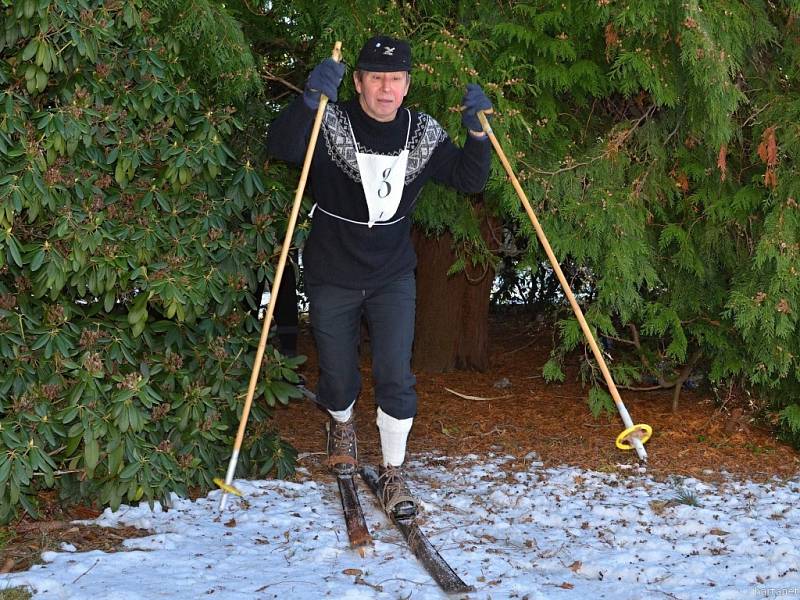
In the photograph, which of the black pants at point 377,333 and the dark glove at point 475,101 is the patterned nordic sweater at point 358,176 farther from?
the dark glove at point 475,101

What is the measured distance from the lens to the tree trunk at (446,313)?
7758mm

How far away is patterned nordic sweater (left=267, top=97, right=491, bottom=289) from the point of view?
4598mm

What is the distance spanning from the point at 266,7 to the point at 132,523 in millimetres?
3047

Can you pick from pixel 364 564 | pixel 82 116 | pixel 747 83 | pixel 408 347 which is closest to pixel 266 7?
pixel 82 116

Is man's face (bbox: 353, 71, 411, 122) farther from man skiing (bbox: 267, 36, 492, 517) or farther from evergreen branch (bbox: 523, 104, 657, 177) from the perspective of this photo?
evergreen branch (bbox: 523, 104, 657, 177)

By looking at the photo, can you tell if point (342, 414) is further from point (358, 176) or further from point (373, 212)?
point (358, 176)

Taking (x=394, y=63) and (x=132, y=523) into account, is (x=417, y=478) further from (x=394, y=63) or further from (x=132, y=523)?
(x=394, y=63)

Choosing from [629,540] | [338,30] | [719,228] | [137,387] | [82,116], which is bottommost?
[629,540]

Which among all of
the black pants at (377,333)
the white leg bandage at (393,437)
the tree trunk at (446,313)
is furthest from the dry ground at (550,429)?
the black pants at (377,333)

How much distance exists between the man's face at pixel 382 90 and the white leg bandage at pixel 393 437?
1.54 m

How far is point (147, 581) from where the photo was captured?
390 centimetres

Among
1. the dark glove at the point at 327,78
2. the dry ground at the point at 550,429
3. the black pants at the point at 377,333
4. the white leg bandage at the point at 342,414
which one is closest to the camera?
the dark glove at the point at 327,78

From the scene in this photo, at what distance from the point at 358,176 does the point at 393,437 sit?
4.44ft

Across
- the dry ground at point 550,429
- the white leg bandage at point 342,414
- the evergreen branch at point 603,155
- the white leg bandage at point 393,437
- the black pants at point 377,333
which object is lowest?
the dry ground at point 550,429
